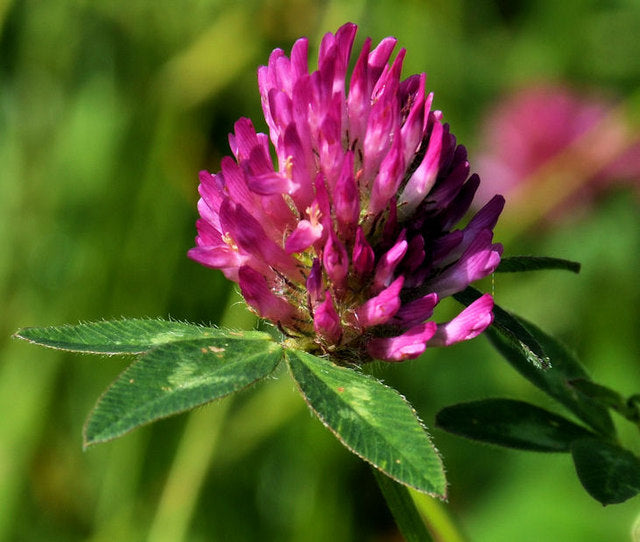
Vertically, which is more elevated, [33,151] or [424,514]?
[33,151]

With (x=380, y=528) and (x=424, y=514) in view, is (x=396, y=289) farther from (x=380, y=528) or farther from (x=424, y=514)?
(x=380, y=528)

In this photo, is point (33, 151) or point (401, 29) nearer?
point (33, 151)

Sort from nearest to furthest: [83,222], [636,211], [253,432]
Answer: [253,432] < [83,222] < [636,211]

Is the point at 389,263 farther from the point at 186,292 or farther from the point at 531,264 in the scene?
the point at 186,292

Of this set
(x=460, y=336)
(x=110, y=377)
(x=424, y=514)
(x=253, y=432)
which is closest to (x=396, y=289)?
(x=460, y=336)

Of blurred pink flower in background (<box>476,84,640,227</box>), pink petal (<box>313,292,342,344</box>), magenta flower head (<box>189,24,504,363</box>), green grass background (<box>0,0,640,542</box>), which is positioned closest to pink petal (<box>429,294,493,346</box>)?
magenta flower head (<box>189,24,504,363</box>)

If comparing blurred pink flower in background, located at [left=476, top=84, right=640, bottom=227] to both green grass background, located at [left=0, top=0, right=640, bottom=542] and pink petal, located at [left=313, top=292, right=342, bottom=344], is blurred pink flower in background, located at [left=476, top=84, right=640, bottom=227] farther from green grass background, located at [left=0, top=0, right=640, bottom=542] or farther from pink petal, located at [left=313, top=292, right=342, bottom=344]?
pink petal, located at [left=313, top=292, right=342, bottom=344]

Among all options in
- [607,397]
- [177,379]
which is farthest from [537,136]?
[177,379]
